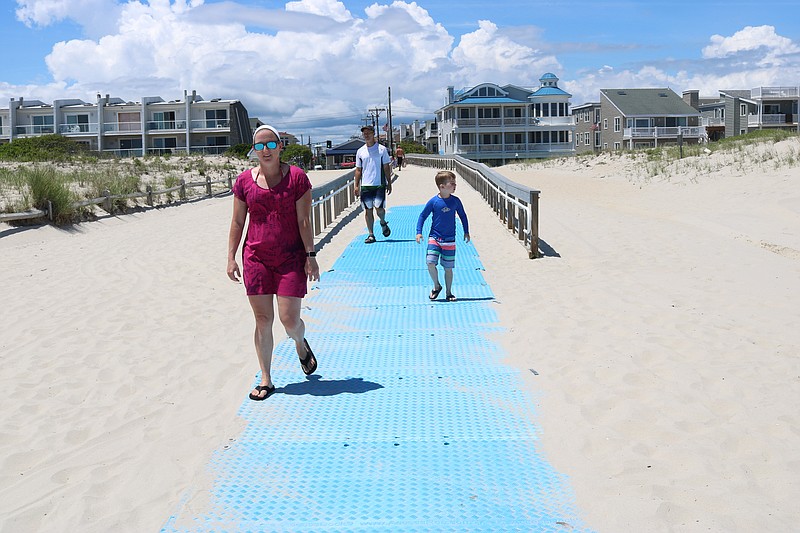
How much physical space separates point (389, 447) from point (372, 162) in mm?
8860

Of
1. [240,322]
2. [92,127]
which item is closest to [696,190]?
[240,322]

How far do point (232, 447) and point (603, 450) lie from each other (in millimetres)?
2090

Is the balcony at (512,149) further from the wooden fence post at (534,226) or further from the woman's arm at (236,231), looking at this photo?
the woman's arm at (236,231)

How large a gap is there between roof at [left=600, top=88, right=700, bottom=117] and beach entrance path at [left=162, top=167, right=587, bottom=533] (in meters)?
66.1

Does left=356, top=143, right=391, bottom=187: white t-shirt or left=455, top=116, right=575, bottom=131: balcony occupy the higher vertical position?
left=455, top=116, right=575, bottom=131: balcony

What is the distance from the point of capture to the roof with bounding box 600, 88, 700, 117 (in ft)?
227

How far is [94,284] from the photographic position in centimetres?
1034

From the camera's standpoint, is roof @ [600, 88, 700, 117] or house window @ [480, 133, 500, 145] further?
house window @ [480, 133, 500, 145]

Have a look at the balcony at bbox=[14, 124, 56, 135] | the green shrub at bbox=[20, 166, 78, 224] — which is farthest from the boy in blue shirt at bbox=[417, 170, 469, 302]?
the balcony at bbox=[14, 124, 56, 135]

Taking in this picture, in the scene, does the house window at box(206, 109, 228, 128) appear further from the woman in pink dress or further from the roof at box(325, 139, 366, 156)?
the woman in pink dress

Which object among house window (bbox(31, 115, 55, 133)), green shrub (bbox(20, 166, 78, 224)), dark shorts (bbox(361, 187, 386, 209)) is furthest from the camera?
house window (bbox(31, 115, 55, 133))

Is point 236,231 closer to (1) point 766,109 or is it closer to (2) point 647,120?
(2) point 647,120

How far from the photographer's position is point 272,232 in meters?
5.34

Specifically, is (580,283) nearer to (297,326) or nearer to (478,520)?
(297,326)
